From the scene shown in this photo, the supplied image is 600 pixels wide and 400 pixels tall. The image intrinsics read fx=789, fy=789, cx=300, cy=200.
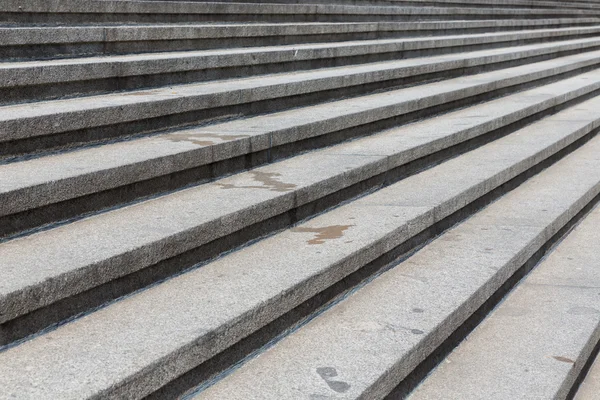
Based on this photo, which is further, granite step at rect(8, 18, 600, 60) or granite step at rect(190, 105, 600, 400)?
granite step at rect(8, 18, 600, 60)

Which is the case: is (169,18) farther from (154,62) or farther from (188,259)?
(188,259)

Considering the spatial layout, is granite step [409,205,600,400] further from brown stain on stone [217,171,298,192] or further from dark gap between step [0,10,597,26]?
dark gap between step [0,10,597,26]

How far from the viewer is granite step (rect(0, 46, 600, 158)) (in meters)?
A: 3.56

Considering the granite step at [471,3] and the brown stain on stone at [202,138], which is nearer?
the brown stain on stone at [202,138]

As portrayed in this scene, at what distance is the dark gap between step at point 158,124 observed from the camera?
3516 mm

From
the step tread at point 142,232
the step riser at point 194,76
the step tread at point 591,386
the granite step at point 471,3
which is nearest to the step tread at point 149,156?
the step tread at point 142,232

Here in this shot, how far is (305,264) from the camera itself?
3111 millimetres

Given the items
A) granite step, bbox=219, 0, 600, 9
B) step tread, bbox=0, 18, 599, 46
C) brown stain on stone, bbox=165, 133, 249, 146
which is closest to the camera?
brown stain on stone, bbox=165, 133, 249, 146

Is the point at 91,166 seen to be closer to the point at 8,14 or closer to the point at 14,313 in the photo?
the point at 14,313

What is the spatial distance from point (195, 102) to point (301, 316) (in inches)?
75.2

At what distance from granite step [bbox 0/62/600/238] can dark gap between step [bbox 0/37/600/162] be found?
2.7 inches

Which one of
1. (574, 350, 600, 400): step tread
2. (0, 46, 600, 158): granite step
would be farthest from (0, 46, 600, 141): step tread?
(574, 350, 600, 400): step tread

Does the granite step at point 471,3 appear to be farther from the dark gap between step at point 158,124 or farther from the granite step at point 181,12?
the dark gap between step at point 158,124

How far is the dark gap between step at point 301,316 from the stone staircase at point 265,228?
11 millimetres
